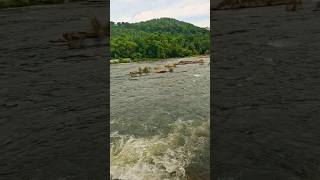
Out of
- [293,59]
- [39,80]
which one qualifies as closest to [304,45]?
[293,59]

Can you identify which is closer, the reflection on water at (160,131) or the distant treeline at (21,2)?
the distant treeline at (21,2)

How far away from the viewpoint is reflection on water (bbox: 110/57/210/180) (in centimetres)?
1063

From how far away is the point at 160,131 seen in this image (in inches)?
551

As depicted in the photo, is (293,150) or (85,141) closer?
(85,141)

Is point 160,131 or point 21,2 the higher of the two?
point 21,2

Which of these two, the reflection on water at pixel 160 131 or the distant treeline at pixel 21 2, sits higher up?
the distant treeline at pixel 21 2

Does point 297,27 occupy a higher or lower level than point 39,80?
higher

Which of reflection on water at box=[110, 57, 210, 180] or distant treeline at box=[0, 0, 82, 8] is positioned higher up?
distant treeline at box=[0, 0, 82, 8]

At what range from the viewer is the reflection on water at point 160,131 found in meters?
10.6

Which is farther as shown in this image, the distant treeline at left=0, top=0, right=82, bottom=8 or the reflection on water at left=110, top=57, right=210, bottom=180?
the reflection on water at left=110, top=57, right=210, bottom=180

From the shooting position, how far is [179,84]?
24797mm

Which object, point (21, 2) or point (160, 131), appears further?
Answer: point (160, 131)

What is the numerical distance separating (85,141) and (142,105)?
45.3 ft

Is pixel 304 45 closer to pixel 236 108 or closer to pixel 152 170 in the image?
pixel 236 108
